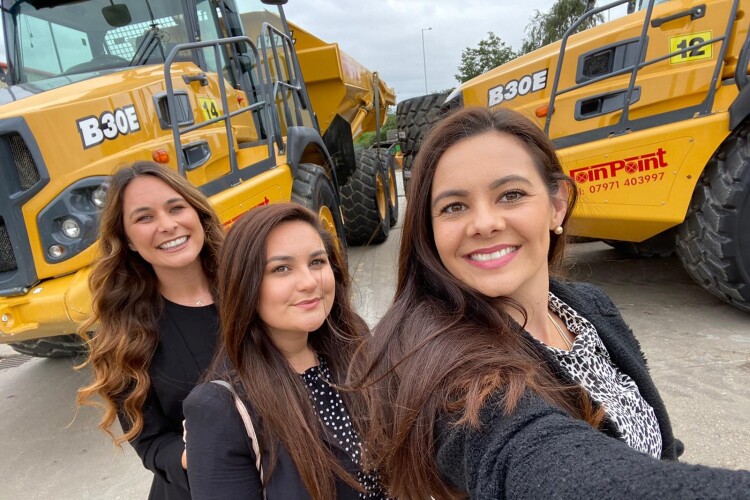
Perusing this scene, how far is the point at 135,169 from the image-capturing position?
1.75m

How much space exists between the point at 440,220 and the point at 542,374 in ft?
1.29

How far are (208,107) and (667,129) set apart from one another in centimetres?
308

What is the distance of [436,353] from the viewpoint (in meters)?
0.99

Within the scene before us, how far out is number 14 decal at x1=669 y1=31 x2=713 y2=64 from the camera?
10.4ft

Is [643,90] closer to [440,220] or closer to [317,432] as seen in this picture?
[440,220]

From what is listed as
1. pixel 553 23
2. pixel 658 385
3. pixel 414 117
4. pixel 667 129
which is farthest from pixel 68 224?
pixel 553 23

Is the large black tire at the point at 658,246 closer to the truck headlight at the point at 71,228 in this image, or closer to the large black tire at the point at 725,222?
the large black tire at the point at 725,222

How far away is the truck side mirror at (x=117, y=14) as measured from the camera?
352 centimetres

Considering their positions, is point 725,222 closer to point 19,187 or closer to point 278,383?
point 278,383

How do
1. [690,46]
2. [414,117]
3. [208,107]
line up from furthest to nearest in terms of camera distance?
1. [414,117]
2. [208,107]
3. [690,46]

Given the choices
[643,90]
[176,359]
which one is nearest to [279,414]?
[176,359]

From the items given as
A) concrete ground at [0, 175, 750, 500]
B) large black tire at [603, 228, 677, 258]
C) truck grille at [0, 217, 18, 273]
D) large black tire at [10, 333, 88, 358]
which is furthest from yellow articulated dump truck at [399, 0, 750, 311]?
large black tire at [10, 333, 88, 358]

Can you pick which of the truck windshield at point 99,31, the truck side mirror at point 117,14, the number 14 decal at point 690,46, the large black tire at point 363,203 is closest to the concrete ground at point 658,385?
the number 14 decal at point 690,46

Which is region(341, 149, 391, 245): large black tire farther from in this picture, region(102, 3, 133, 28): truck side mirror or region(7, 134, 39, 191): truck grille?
region(7, 134, 39, 191): truck grille
